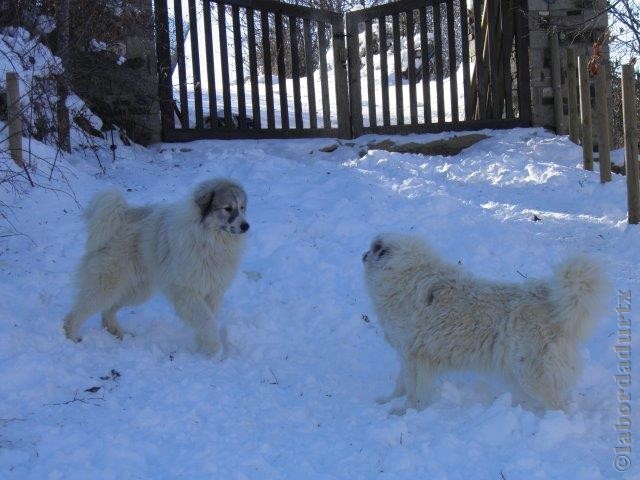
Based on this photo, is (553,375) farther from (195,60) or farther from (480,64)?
(480,64)

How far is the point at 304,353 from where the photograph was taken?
5.89m

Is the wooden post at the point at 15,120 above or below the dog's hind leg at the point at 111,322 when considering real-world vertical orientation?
above

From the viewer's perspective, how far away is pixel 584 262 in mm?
4180

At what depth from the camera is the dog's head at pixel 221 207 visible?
238 inches

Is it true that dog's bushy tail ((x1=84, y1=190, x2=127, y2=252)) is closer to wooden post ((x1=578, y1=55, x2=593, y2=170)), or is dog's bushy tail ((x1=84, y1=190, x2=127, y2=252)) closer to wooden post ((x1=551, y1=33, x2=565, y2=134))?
wooden post ((x1=578, y1=55, x2=593, y2=170))

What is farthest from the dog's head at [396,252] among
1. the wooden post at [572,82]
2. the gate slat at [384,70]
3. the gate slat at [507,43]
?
the gate slat at [384,70]

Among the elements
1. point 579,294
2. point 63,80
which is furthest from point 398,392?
point 63,80

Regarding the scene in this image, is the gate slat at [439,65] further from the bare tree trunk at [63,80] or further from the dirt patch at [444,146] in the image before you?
the bare tree trunk at [63,80]

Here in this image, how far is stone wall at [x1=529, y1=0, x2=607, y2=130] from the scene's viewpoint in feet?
42.3

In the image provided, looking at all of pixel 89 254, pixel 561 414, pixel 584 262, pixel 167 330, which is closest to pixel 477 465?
pixel 561 414

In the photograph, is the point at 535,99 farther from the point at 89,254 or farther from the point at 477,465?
the point at 477,465

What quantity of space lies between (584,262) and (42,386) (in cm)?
373

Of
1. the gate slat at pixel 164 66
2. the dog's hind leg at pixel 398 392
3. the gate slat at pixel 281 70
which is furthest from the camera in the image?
the gate slat at pixel 281 70

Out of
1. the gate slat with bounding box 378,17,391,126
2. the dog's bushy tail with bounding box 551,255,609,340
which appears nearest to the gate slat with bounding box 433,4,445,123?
the gate slat with bounding box 378,17,391,126
